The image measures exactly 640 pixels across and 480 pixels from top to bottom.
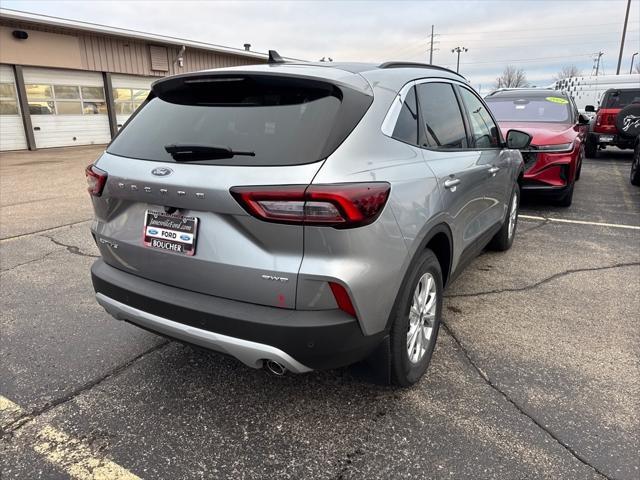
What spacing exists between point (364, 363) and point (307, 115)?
128 cm

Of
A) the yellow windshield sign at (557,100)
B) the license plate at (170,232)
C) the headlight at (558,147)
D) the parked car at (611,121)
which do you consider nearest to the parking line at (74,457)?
the license plate at (170,232)

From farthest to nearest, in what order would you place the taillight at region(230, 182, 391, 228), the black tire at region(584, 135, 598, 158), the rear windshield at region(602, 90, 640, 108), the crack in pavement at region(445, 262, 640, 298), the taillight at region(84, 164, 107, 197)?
the black tire at region(584, 135, 598, 158), the rear windshield at region(602, 90, 640, 108), the crack in pavement at region(445, 262, 640, 298), the taillight at region(84, 164, 107, 197), the taillight at region(230, 182, 391, 228)

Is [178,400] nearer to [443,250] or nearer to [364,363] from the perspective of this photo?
[364,363]

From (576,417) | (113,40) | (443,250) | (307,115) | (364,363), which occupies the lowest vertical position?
(576,417)

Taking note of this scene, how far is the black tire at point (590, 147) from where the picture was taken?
555 inches

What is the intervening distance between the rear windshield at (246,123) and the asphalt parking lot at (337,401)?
4.14 ft

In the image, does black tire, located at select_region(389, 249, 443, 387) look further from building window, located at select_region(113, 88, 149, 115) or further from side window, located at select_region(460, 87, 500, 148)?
building window, located at select_region(113, 88, 149, 115)

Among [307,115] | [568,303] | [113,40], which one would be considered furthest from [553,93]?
[113,40]

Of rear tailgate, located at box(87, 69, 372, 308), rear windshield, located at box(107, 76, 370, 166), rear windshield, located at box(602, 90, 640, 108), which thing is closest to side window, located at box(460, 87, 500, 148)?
rear tailgate, located at box(87, 69, 372, 308)

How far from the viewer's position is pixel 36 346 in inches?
130

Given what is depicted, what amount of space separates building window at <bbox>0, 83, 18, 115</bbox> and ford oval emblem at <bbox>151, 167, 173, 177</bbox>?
18024 millimetres

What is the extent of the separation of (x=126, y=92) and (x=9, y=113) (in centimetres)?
535

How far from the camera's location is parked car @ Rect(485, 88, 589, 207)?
6.88 metres

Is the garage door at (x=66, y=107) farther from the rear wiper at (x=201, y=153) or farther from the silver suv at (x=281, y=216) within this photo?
the rear wiper at (x=201, y=153)
